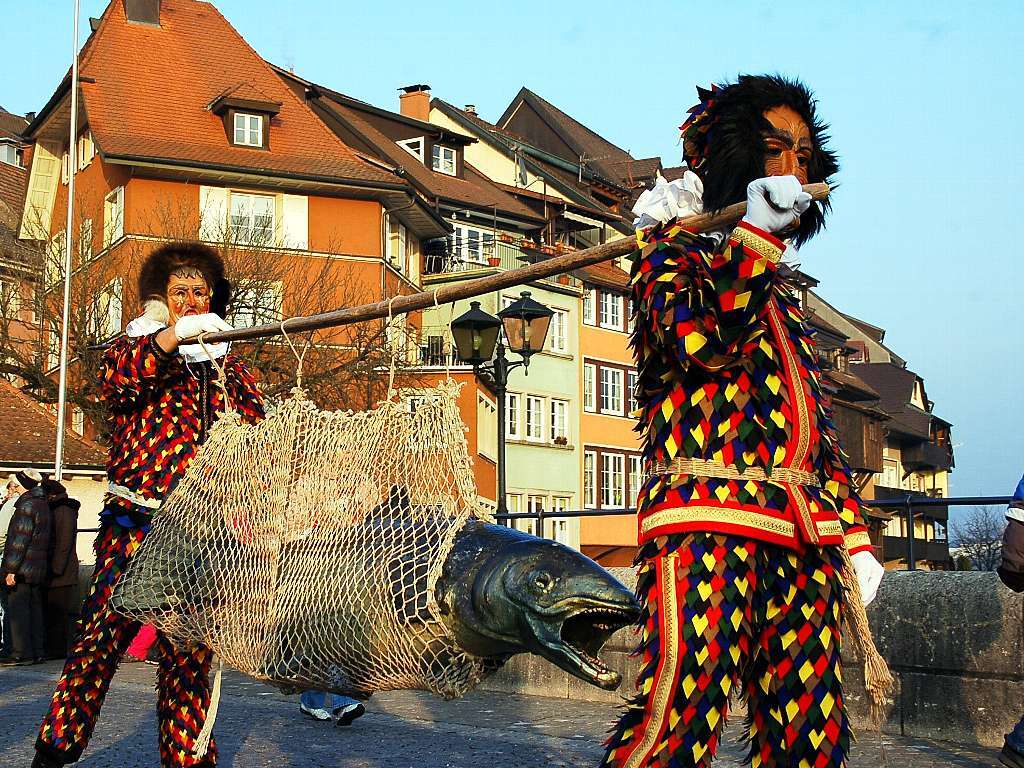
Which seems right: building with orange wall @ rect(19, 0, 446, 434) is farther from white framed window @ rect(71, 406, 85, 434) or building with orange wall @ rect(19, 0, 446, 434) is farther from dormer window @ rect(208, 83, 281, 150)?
white framed window @ rect(71, 406, 85, 434)

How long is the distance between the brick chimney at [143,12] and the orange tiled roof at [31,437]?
1890 cm

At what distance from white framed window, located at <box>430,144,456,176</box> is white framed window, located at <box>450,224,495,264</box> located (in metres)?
3.52

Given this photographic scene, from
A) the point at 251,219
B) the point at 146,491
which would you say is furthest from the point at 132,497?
the point at 251,219

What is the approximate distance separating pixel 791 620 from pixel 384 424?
119 cm

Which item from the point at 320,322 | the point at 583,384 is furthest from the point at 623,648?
the point at 583,384

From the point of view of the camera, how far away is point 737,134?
364 cm

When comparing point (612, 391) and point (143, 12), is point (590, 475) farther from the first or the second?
point (143, 12)

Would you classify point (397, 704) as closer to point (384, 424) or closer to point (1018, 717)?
point (1018, 717)

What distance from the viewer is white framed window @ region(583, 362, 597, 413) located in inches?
1986

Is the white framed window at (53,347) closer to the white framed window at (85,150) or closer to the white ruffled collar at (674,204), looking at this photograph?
the white framed window at (85,150)

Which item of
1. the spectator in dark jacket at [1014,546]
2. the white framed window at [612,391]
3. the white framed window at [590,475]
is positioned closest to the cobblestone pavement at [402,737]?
the spectator in dark jacket at [1014,546]

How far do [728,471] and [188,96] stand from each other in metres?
41.9

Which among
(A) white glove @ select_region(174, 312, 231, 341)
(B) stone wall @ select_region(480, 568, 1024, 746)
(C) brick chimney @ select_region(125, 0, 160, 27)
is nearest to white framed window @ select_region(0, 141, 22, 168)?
(C) brick chimney @ select_region(125, 0, 160, 27)

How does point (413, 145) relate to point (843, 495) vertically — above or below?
above
